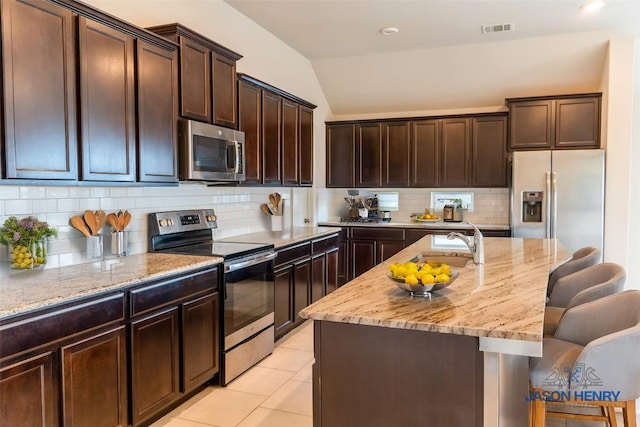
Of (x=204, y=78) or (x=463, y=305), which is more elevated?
(x=204, y=78)

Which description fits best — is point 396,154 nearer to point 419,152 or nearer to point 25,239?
point 419,152

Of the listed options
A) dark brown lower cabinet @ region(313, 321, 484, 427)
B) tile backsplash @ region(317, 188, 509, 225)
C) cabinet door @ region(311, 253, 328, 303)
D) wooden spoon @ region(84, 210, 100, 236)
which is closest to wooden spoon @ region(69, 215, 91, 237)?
wooden spoon @ region(84, 210, 100, 236)

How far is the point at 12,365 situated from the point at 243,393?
62.6 inches

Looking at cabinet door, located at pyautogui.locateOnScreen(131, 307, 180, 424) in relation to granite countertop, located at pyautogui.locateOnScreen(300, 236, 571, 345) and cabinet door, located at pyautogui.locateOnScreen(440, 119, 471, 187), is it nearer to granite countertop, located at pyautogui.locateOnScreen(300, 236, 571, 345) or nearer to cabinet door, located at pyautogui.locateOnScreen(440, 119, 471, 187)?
granite countertop, located at pyautogui.locateOnScreen(300, 236, 571, 345)

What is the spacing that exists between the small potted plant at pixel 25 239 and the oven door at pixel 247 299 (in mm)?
1092

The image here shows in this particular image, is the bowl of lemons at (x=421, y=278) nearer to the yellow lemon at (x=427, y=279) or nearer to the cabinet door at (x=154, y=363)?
the yellow lemon at (x=427, y=279)

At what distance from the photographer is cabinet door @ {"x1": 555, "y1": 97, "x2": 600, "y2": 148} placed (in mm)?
5199

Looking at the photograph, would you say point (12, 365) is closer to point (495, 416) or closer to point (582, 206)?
point (495, 416)

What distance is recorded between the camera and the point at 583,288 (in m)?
2.87

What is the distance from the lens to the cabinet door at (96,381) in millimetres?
1985

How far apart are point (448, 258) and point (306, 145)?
229 cm

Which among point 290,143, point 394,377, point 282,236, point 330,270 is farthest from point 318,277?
point 394,377

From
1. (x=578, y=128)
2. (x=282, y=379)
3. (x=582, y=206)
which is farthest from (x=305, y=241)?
(x=578, y=128)

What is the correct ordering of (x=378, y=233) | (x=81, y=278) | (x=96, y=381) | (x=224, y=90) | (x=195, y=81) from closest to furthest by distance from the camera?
(x=96, y=381) → (x=81, y=278) → (x=195, y=81) → (x=224, y=90) → (x=378, y=233)
